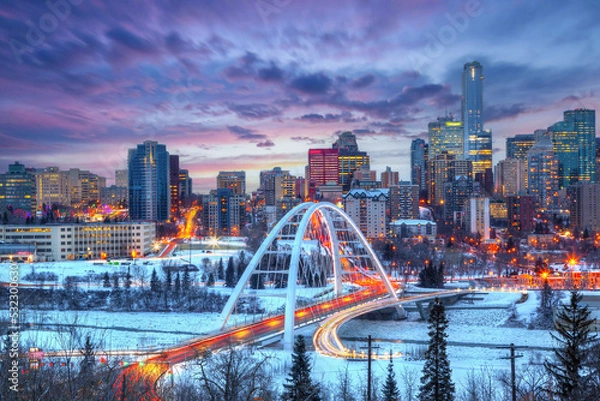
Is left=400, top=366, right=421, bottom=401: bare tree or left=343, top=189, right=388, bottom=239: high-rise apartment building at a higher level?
left=343, top=189, right=388, bottom=239: high-rise apartment building

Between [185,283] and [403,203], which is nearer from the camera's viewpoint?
[185,283]

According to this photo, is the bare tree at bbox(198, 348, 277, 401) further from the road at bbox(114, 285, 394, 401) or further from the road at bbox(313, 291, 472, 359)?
the road at bbox(313, 291, 472, 359)

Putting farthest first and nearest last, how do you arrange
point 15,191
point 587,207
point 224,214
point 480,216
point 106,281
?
point 587,207 < point 15,191 < point 480,216 < point 224,214 < point 106,281

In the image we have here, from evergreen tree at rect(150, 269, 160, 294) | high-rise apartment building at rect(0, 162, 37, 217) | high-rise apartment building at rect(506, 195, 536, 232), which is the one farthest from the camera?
high-rise apartment building at rect(506, 195, 536, 232)

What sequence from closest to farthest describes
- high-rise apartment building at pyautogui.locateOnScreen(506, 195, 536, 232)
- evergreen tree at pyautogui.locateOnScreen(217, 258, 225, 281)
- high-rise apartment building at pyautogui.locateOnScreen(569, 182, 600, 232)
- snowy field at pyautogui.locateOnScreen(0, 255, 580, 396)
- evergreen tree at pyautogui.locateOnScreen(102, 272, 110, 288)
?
snowy field at pyautogui.locateOnScreen(0, 255, 580, 396), evergreen tree at pyautogui.locateOnScreen(102, 272, 110, 288), evergreen tree at pyautogui.locateOnScreen(217, 258, 225, 281), high-rise apartment building at pyautogui.locateOnScreen(506, 195, 536, 232), high-rise apartment building at pyautogui.locateOnScreen(569, 182, 600, 232)

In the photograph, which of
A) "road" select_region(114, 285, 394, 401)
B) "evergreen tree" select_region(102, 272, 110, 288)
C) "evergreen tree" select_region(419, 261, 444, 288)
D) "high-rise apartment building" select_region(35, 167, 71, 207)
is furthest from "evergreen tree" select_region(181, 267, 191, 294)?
"high-rise apartment building" select_region(35, 167, 71, 207)

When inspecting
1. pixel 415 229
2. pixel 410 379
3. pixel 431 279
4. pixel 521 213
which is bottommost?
pixel 431 279

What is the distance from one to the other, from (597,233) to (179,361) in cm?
10165

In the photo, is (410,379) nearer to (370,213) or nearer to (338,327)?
(338,327)

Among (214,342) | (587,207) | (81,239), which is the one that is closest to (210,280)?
(81,239)

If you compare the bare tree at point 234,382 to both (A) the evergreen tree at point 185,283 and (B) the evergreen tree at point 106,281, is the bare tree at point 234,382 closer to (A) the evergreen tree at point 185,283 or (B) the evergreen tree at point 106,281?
(A) the evergreen tree at point 185,283

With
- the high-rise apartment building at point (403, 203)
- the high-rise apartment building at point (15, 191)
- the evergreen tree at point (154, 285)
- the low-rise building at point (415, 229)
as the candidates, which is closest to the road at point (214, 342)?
the evergreen tree at point (154, 285)

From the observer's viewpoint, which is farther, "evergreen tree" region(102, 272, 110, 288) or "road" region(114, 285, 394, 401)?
"evergreen tree" region(102, 272, 110, 288)

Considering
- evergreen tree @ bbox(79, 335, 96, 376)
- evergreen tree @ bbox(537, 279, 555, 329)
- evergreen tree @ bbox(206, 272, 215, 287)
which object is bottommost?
evergreen tree @ bbox(537, 279, 555, 329)
